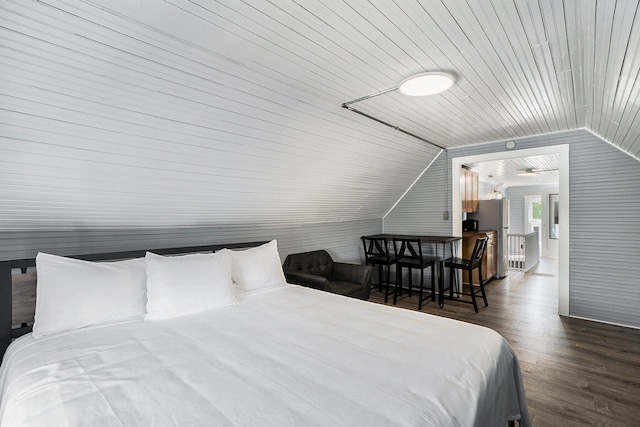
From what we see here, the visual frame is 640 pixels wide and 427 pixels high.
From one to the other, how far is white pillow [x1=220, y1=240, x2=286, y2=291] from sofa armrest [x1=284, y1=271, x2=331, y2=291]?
0.41m

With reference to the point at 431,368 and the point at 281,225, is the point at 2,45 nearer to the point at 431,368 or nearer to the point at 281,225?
the point at 431,368

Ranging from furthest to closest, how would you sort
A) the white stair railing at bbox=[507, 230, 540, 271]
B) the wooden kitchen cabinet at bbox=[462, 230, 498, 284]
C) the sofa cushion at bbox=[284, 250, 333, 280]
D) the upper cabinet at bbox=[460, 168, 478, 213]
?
the white stair railing at bbox=[507, 230, 540, 271] → the wooden kitchen cabinet at bbox=[462, 230, 498, 284] → the upper cabinet at bbox=[460, 168, 478, 213] → the sofa cushion at bbox=[284, 250, 333, 280]

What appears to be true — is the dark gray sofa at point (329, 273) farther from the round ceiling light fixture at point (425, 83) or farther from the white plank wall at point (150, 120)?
the round ceiling light fixture at point (425, 83)

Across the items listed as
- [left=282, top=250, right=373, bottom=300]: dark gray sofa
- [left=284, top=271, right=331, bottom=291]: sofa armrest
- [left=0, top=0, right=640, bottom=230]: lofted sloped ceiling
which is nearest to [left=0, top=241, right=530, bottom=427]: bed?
[left=0, top=0, right=640, bottom=230]: lofted sloped ceiling

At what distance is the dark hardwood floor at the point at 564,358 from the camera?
204 centimetres

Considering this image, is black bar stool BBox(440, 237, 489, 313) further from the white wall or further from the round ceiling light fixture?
the white wall

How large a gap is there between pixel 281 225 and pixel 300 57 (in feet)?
7.80

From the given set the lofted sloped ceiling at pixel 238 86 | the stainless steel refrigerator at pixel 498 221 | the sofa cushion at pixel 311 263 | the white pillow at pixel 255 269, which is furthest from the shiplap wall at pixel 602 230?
the white pillow at pixel 255 269

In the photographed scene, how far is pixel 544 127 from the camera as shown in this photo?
144 inches

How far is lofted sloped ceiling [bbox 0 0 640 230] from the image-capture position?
4.84ft

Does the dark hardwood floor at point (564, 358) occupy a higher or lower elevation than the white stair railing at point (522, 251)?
lower

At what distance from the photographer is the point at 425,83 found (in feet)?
7.11

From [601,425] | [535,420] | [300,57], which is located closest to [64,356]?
[300,57]

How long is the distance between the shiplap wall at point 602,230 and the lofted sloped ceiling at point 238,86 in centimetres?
42
